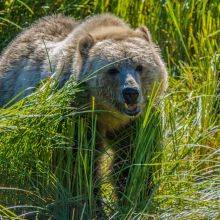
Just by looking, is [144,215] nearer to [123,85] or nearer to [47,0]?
[123,85]

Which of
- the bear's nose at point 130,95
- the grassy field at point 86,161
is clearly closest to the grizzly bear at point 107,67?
the bear's nose at point 130,95

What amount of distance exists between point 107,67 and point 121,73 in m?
0.11

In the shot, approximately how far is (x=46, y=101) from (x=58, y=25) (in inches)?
59.7

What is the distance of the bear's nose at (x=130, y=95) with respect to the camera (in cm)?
596

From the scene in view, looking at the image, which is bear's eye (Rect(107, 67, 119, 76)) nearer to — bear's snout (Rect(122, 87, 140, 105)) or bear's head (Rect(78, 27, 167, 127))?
bear's head (Rect(78, 27, 167, 127))

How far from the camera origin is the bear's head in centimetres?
605

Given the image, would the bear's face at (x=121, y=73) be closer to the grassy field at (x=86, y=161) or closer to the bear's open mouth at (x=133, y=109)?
the bear's open mouth at (x=133, y=109)

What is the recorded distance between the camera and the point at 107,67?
20.2 ft

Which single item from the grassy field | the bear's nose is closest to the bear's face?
the bear's nose

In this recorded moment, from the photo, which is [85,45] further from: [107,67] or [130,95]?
[130,95]

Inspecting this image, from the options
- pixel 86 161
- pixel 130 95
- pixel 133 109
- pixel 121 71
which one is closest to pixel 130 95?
pixel 130 95

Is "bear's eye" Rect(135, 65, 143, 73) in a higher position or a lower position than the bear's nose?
higher

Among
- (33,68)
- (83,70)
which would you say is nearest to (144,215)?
(83,70)

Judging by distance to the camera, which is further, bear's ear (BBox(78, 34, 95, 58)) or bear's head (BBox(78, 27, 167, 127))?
bear's ear (BBox(78, 34, 95, 58))
